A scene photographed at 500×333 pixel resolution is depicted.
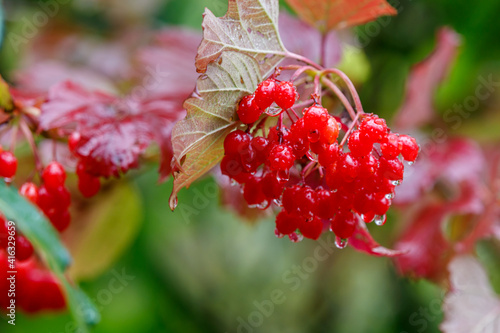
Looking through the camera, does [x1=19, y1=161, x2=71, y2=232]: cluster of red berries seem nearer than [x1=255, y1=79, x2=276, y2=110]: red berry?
No

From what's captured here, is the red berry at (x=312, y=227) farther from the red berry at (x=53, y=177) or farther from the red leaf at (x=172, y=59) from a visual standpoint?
the red leaf at (x=172, y=59)

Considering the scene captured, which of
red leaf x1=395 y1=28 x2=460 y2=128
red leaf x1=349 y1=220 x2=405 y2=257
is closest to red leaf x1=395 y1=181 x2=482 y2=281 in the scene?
red leaf x1=395 y1=28 x2=460 y2=128

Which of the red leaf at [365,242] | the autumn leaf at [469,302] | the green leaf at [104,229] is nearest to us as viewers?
the red leaf at [365,242]

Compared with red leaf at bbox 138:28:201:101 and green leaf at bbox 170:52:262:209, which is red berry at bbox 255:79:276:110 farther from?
red leaf at bbox 138:28:201:101

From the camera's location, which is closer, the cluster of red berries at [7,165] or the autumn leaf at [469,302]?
the cluster of red berries at [7,165]

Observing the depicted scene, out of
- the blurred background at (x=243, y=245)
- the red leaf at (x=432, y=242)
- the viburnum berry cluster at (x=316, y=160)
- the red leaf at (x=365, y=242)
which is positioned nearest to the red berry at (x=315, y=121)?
the viburnum berry cluster at (x=316, y=160)

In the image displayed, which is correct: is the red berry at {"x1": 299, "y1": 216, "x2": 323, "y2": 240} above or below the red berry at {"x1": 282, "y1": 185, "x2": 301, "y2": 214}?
below
